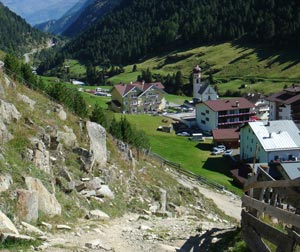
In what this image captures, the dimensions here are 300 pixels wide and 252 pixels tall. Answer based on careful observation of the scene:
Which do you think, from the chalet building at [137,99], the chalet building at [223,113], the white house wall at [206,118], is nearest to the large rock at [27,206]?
the chalet building at [223,113]

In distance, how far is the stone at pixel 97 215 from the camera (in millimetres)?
16406

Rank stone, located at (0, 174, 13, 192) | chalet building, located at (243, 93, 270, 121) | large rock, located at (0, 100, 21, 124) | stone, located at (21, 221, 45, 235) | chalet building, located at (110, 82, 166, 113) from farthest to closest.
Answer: chalet building, located at (110, 82, 166, 113) → chalet building, located at (243, 93, 270, 121) → large rock, located at (0, 100, 21, 124) → stone, located at (0, 174, 13, 192) → stone, located at (21, 221, 45, 235)

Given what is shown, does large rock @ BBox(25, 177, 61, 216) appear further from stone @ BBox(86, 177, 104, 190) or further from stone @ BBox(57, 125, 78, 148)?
stone @ BBox(57, 125, 78, 148)

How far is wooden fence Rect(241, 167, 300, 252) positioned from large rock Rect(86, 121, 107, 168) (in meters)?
12.8

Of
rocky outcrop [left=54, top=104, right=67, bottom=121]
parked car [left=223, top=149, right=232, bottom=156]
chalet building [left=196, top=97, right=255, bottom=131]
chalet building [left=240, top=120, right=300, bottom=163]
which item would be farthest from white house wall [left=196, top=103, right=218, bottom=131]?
rocky outcrop [left=54, top=104, right=67, bottom=121]

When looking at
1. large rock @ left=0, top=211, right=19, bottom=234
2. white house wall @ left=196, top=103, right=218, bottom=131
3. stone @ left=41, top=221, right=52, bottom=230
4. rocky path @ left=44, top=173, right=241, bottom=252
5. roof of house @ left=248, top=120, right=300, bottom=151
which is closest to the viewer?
large rock @ left=0, top=211, right=19, bottom=234

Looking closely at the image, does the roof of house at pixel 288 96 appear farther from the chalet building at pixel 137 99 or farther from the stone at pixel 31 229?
the stone at pixel 31 229

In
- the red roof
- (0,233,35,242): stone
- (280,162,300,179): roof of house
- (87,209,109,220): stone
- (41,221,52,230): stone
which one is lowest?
the red roof

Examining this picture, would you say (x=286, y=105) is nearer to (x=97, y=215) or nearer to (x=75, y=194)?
(x=75, y=194)

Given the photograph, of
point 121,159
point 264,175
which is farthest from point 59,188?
point 121,159

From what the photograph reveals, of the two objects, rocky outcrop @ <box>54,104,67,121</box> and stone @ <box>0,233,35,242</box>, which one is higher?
rocky outcrop @ <box>54,104,67,121</box>

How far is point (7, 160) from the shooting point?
15.6m

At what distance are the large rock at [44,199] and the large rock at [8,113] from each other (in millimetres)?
4863

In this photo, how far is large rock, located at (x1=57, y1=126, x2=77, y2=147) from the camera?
898 inches
